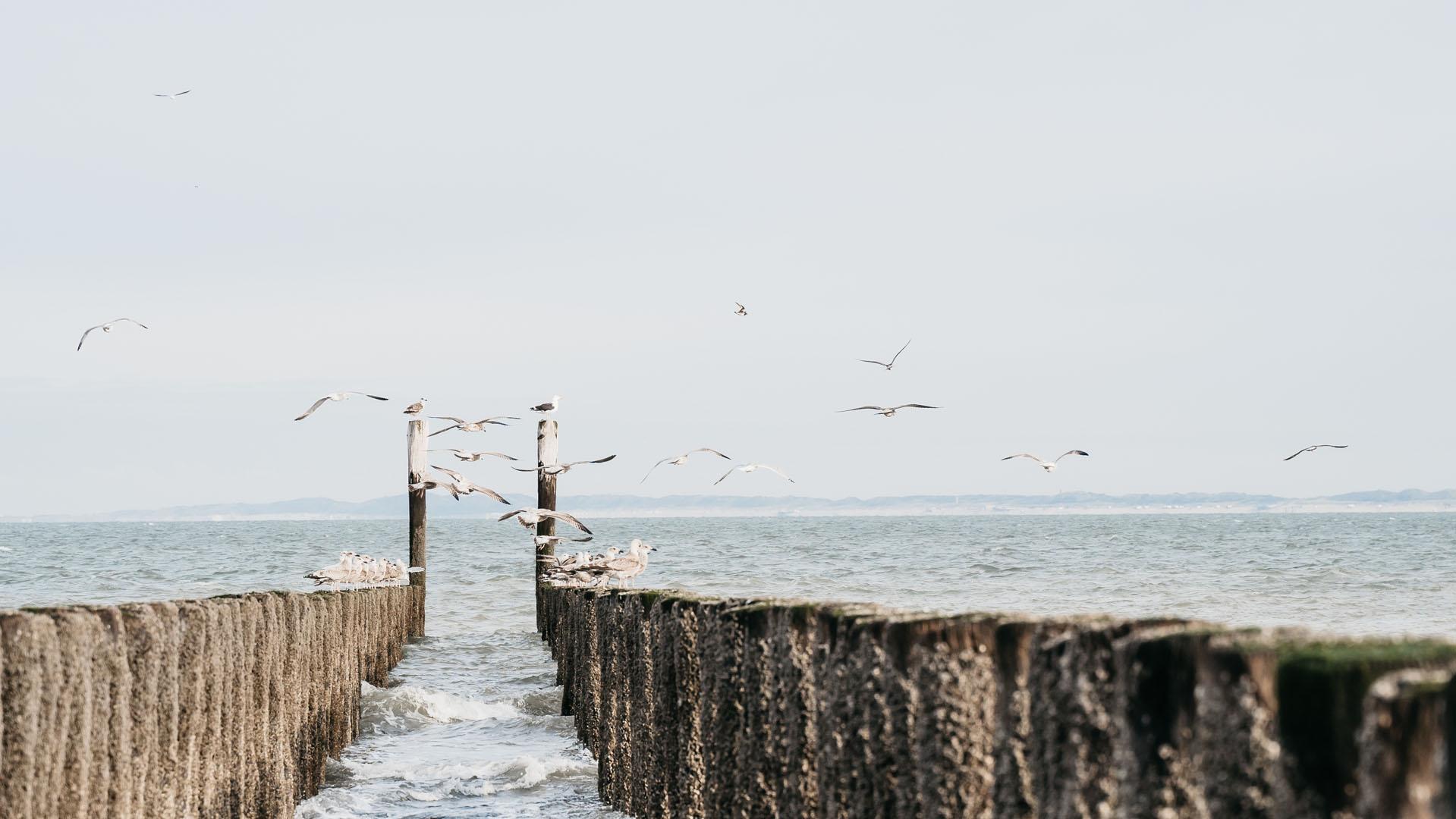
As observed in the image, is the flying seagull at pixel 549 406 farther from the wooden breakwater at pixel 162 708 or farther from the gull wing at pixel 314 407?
the wooden breakwater at pixel 162 708

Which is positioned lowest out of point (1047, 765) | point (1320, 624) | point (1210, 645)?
point (1320, 624)

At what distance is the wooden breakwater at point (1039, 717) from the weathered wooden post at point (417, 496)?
21.8 m

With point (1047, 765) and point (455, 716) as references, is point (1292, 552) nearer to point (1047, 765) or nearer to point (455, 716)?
point (455, 716)

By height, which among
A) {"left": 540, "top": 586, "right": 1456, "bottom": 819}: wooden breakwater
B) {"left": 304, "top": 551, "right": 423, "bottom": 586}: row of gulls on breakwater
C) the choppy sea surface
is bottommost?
the choppy sea surface

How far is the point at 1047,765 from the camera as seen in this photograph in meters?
3.23

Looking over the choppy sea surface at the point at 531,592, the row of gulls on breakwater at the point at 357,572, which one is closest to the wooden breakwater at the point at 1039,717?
the choppy sea surface at the point at 531,592

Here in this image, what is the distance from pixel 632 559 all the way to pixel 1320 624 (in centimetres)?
1521

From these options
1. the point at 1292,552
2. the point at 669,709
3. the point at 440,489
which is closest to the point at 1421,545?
the point at 1292,552

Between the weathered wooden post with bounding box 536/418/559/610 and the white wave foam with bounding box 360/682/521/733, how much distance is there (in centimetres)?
1122

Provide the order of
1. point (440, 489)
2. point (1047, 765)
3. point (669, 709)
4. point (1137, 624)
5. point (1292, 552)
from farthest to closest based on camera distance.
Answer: point (1292, 552), point (440, 489), point (669, 709), point (1047, 765), point (1137, 624)

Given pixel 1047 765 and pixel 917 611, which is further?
pixel 917 611

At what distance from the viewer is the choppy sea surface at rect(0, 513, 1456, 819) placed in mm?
11438

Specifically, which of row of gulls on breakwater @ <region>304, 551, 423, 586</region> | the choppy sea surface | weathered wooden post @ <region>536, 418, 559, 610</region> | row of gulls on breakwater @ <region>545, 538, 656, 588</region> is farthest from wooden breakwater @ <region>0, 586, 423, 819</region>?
weathered wooden post @ <region>536, 418, 559, 610</region>

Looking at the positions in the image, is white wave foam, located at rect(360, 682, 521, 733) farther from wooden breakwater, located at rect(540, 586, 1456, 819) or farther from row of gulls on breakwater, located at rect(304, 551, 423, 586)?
wooden breakwater, located at rect(540, 586, 1456, 819)
